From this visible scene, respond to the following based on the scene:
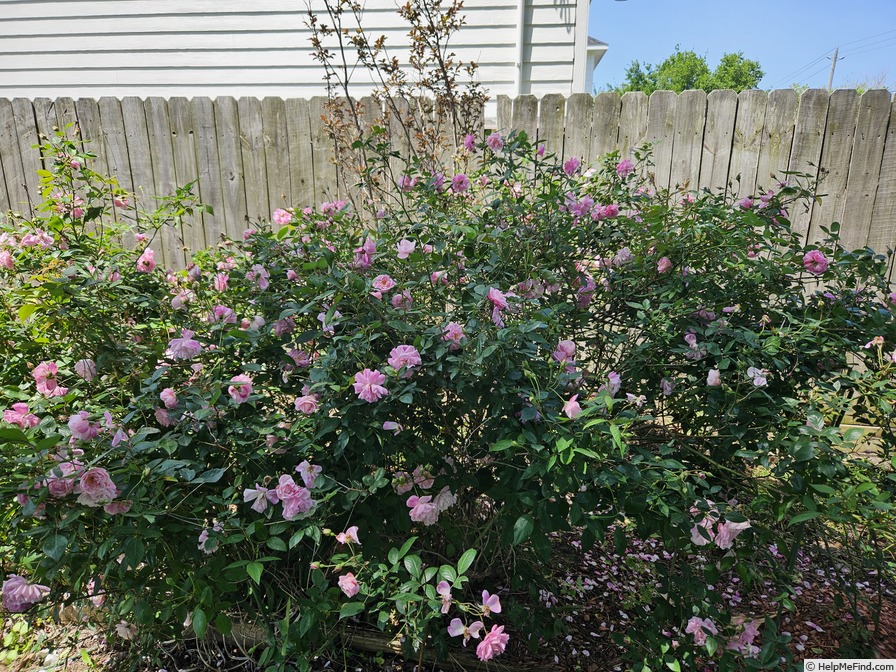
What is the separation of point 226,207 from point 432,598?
377 centimetres

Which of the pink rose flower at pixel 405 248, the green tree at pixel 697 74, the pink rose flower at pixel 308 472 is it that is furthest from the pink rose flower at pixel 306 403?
the green tree at pixel 697 74

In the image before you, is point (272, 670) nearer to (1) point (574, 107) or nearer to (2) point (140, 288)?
(2) point (140, 288)

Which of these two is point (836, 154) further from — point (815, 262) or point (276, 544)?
point (276, 544)

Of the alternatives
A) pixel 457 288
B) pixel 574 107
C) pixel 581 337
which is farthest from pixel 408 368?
pixel 574 107

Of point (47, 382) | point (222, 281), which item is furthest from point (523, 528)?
point (47, 382)

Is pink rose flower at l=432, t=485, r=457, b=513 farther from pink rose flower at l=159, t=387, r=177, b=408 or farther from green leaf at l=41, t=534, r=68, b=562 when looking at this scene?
green leaf at l=41, t=534, r=68, b=562

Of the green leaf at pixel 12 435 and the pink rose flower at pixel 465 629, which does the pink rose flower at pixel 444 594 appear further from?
the green leaf at pixel 12 435

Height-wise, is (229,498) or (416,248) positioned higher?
(416,248)

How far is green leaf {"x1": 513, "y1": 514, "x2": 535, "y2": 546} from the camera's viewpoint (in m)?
A: 1.25

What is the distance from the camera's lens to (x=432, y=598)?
125 centimetres

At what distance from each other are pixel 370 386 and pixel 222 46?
5.78 metres

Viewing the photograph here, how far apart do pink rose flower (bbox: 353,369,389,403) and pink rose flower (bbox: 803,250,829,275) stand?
1.33m

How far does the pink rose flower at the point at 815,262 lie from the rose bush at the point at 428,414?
0.03 metres

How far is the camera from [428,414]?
1571 millimetres
